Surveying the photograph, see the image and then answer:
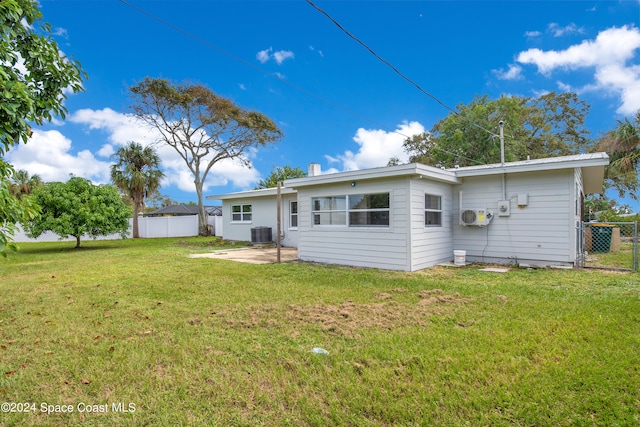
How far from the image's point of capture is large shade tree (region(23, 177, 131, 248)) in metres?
13.5

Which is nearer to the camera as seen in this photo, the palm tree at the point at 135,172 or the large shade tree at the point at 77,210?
the large shade tree at the point at 77,210

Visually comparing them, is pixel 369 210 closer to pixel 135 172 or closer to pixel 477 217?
pixel 477 217

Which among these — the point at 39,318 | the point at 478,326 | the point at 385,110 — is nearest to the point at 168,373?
the point at 39,318

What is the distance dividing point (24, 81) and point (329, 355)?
3.52 metres

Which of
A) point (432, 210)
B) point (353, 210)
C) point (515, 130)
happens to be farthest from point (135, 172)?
point (515, 130)

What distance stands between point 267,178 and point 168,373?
34047 mm

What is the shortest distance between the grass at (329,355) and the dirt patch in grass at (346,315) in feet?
A: 0.09

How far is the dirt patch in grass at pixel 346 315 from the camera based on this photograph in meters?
3.99

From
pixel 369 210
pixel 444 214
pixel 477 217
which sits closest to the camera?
pixel 369 210

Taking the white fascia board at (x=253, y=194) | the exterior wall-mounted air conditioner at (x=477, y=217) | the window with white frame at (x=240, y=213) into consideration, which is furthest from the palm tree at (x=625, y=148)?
the window with white frame at (x=240, y=213)

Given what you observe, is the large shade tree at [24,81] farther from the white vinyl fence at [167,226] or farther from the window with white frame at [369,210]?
the white vinyl fence at [167,226]

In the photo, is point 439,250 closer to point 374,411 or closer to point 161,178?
point 374,411

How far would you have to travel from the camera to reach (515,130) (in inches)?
871

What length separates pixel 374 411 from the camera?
2287 millimetres
